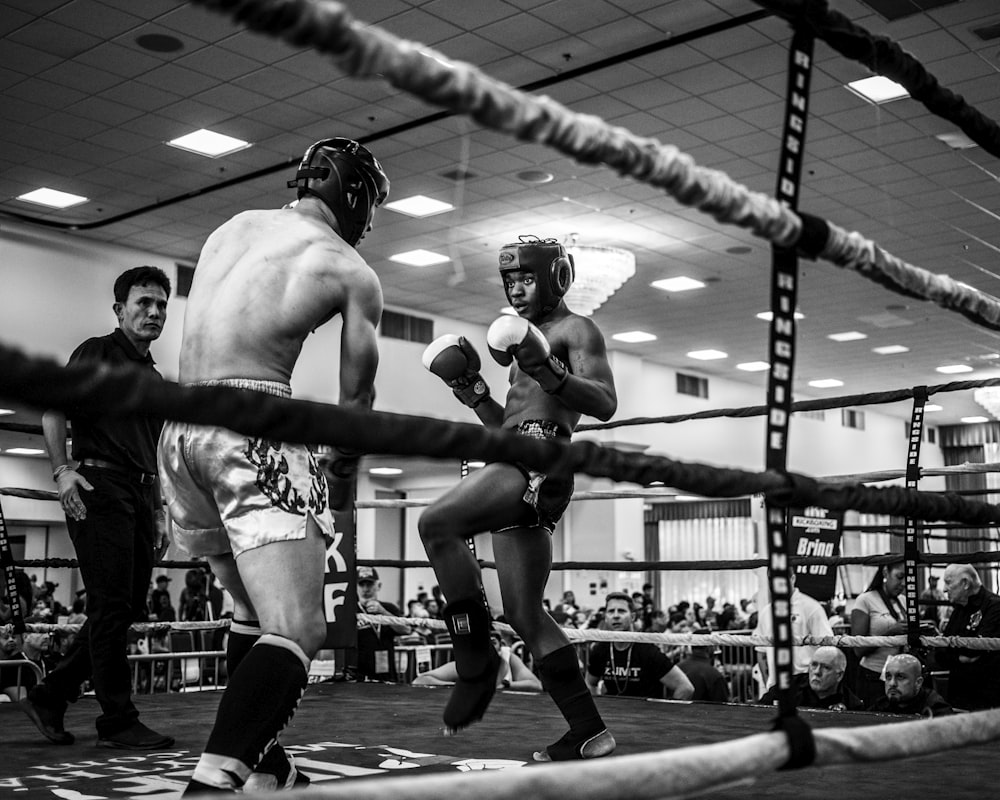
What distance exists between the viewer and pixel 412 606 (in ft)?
36.1

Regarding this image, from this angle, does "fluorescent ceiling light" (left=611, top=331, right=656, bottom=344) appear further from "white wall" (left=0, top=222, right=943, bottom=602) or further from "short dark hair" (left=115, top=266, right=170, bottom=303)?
"short dark hair" (left=115, top=266, right=170, bottom=303)

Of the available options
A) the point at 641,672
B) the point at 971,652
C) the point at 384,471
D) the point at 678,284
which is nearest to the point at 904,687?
the point at 971,652

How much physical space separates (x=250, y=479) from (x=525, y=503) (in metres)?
0.71

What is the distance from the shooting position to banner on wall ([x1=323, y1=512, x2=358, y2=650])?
3.34 metres

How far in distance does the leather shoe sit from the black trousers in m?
0.01

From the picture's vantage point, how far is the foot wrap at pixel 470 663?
172 centimetres

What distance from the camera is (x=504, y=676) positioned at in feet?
13.9

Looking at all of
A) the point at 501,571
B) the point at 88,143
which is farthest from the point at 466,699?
the point at 88,143

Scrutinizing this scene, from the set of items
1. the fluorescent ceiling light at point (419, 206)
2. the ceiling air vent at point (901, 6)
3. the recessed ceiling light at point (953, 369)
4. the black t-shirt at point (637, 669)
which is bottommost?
the black t-shirt at point (637, 669)

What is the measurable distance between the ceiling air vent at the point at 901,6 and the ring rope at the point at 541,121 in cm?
452

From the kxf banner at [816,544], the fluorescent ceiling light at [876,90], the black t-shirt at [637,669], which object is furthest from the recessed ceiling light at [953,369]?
the black t-shirt at [637,669]

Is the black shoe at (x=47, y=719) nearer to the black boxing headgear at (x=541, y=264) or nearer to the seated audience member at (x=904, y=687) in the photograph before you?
the black boxing headgear at (x=541, y=264)

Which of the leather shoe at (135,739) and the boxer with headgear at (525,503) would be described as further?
the leather shoe at (135,739)

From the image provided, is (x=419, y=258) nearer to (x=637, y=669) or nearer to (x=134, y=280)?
(x=637, y=669)
